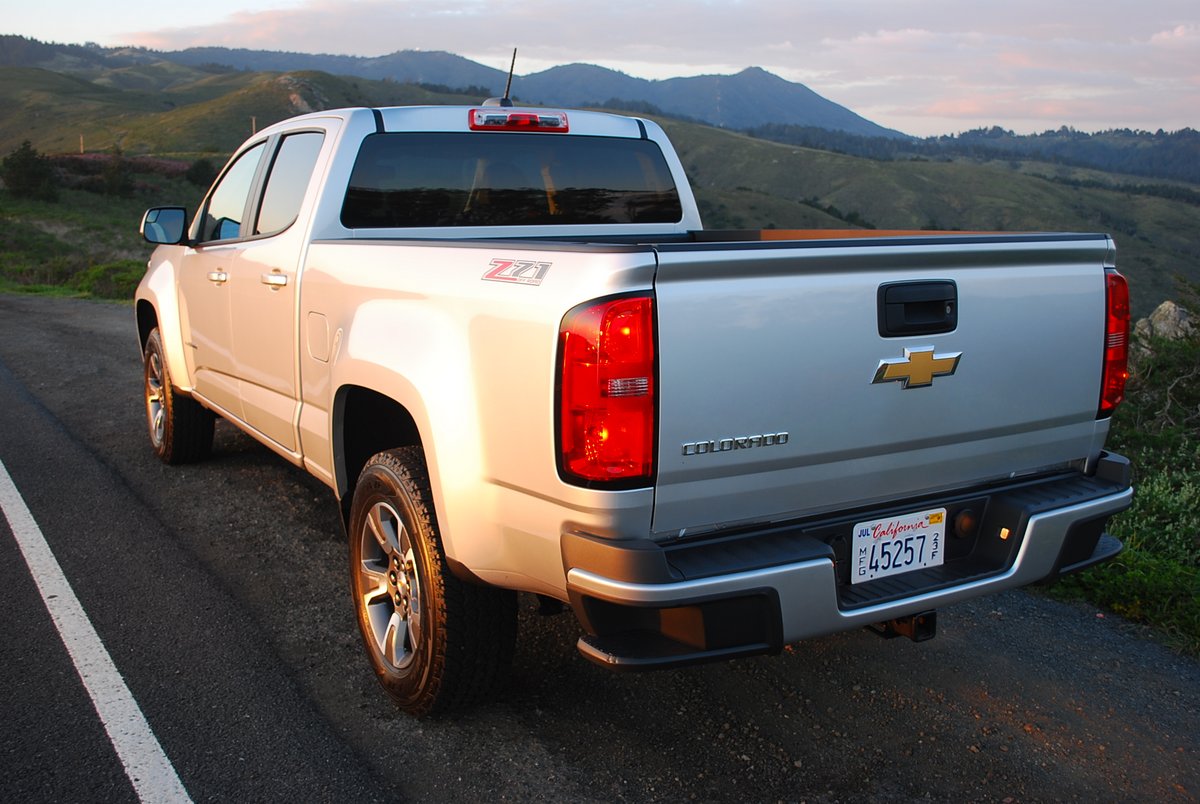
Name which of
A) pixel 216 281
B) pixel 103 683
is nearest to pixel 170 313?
pixel 216 281

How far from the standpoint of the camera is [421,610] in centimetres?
302

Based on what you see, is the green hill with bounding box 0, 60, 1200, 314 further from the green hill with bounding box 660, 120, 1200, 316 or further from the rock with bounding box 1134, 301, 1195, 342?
the rock with bounding box 1134, 301, 1195, 342

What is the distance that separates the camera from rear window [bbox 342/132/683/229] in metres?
3.95

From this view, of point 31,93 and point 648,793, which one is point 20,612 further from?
point 31,93

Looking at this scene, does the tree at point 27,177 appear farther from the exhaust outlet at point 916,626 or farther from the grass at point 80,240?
the exhaust outlet at point 916,626

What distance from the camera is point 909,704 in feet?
10.8

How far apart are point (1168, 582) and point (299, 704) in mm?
A: 3532

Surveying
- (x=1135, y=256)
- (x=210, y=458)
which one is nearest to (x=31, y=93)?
(x=1135, y=256)

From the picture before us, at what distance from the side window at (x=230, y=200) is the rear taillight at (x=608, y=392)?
116 inches

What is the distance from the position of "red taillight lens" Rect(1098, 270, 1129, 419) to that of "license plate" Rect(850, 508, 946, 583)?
0.72 metres

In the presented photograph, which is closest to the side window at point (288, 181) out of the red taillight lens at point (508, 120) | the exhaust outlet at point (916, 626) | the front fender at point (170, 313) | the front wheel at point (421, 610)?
the red taillight lens at point (508, 120)

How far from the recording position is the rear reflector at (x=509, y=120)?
13.6 feet

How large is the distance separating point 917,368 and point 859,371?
196 mm

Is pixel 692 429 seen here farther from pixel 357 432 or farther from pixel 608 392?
pixel 357 432
